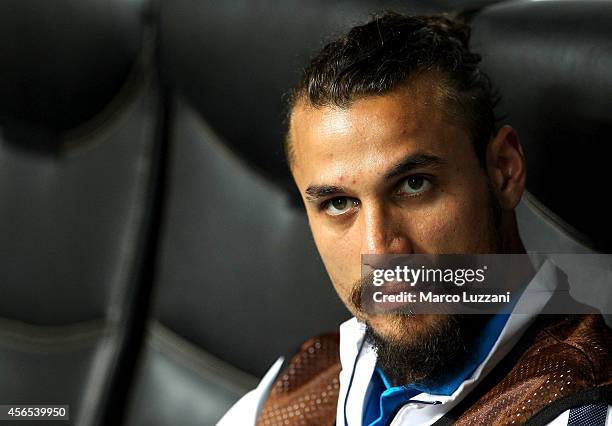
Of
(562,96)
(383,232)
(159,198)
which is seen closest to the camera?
(383,232)

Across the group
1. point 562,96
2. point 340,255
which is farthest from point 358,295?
point 562,96

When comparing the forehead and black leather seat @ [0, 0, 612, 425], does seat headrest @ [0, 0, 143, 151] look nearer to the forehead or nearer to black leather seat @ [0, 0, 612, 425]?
black leather seat @ [0, 0, 612, 425]

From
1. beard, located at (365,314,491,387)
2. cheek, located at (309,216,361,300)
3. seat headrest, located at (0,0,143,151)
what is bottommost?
beard, located at (365,314,491,387)

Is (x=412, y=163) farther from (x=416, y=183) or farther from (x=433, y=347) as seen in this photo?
(x=433, y=347)

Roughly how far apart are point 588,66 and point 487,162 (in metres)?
0.17

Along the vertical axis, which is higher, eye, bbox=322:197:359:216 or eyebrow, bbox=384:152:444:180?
eyebrow, bbox=384:152:444:180

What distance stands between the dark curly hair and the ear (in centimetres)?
1

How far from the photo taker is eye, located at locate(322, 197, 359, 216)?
0.99 meters

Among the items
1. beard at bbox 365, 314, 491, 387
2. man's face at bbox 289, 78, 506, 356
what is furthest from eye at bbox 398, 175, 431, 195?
beard at bbox 365, 314, 491, 387

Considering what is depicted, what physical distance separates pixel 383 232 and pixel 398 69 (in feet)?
0.52

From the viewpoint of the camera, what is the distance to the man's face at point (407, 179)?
95 centimetres

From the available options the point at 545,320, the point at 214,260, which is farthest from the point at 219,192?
the point at 545,320

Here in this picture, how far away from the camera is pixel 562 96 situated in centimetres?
108

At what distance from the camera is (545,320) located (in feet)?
3.07
